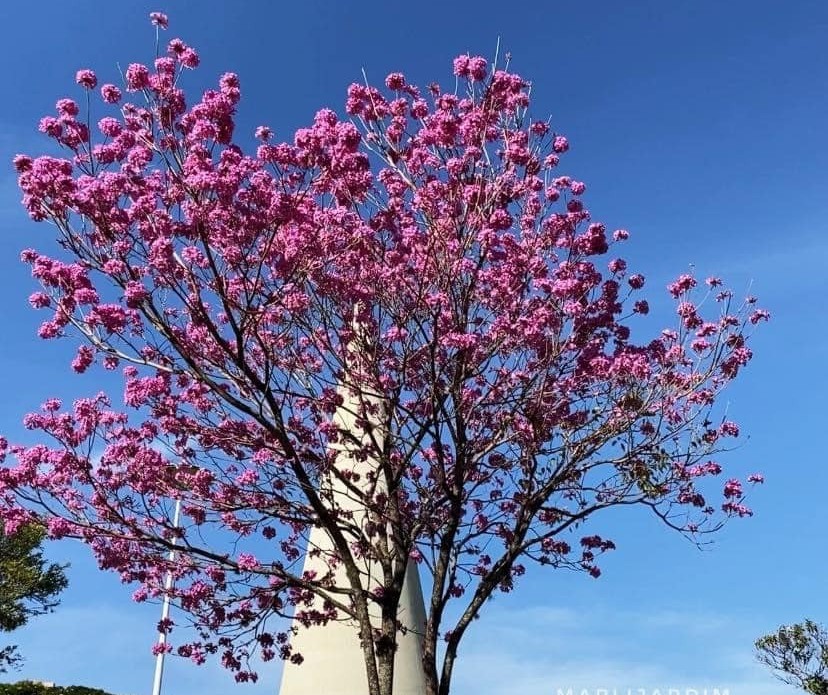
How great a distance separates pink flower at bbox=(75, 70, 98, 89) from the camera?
33.2 ft

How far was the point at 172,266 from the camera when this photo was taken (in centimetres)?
1009

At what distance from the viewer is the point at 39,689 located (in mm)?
17047

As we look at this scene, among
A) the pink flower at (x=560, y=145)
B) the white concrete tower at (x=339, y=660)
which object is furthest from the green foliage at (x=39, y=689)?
the pink flower at (x=560, y=145)

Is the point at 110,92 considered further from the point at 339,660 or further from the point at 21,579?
the point at 21,579

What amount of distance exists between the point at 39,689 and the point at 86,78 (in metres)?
12.0

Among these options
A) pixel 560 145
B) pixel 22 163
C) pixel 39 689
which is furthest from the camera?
pixel 39 689

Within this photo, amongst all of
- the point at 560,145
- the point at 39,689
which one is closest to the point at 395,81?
the point at 560,145

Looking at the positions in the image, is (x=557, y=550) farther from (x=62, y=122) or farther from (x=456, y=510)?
(x=62, y=122)

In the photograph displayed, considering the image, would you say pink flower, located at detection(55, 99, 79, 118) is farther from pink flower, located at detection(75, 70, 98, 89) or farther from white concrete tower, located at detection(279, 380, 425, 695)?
white concrete tower, located at detection(279, 380, 425, 695)

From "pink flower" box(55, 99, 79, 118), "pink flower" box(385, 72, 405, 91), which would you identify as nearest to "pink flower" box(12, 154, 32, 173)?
"pink flower" box(55, 99, 79, 118)

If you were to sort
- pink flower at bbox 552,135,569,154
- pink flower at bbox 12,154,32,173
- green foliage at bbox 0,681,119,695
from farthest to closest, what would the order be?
1. green foliage at bbox 0,681,119,695
2. pink flower at bbox 552,135,569,154
3. pink flower at bbox 12,154,32,173

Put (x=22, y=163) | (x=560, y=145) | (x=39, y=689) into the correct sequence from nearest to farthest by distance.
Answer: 1. (x=22, y=163)
2. (x=560, y=145)
3. (x=39, y=689)

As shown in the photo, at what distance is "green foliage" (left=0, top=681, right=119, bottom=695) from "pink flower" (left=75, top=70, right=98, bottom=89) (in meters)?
11.4

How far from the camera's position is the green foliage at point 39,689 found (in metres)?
16.6
